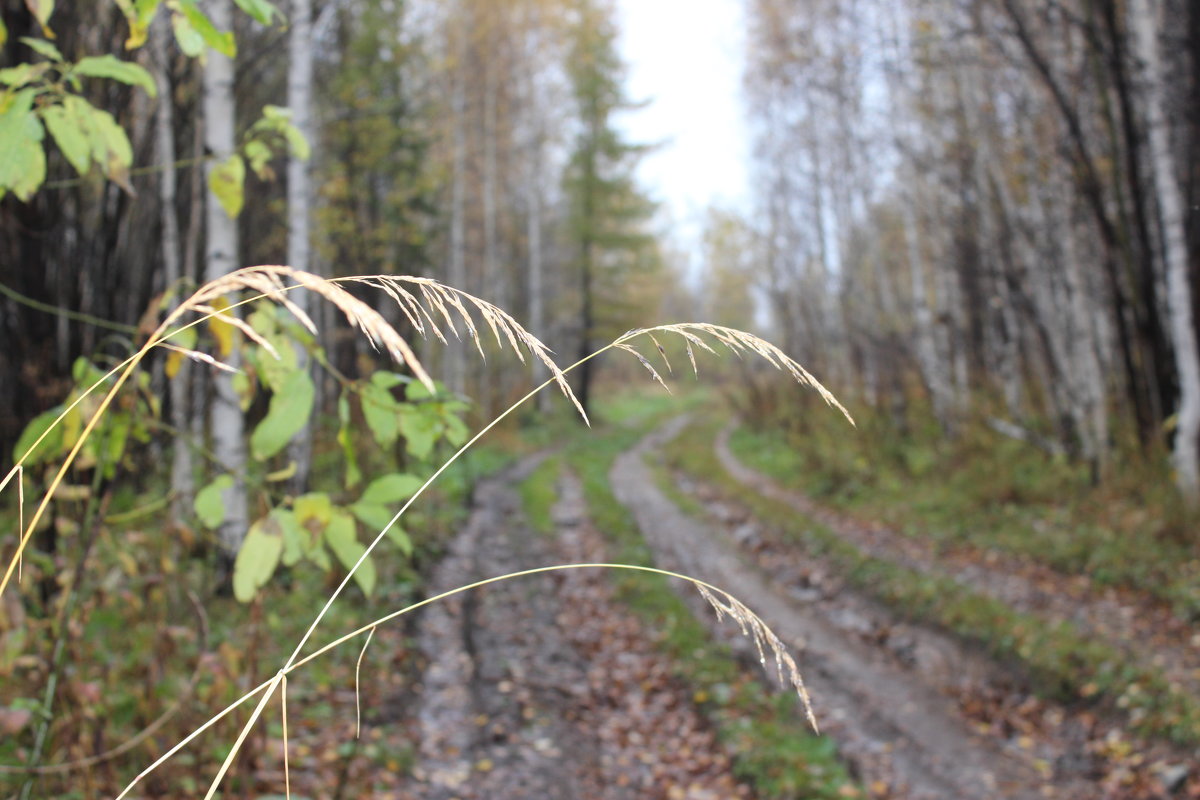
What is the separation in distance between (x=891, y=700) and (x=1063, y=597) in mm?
2344

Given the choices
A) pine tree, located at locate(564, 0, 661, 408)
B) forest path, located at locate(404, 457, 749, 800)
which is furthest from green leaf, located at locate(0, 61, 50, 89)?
pine tree, located at locate(564, 0, 661, 408)

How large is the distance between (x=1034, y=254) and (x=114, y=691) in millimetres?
11297

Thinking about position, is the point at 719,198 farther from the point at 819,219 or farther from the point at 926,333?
the point at 926,333

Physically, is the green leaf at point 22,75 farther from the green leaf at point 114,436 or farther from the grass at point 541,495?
the grass at point 541,495

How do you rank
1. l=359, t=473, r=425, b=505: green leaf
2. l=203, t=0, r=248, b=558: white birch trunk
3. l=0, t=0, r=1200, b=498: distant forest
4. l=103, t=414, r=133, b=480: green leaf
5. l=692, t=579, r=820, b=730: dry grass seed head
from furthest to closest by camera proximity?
l=0, t=0, r=1200, b=498: distant forest → l=203, t=0, r=248, b=558: white birch trunk → l=103, t=414, r=133, b=480: green leaf → l=359, t=473, r=425, b=505: green leaf → l=692, t=579, r=820, b=730: dry grass seed head

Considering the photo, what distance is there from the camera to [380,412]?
1.74m

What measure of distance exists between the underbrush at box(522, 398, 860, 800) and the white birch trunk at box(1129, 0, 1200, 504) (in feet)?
14.9

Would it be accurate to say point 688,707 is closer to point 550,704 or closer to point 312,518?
point 550,704

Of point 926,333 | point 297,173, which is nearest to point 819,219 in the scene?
point 926,333

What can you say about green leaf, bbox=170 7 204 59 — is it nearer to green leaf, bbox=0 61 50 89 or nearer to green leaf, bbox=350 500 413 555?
green leaf, bbox=0 61 50 89

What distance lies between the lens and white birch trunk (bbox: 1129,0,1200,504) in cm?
686

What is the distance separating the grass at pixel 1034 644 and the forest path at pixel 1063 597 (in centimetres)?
18

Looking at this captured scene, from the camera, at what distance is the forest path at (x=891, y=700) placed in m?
4.45

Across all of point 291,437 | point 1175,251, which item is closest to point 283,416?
point 291,437
